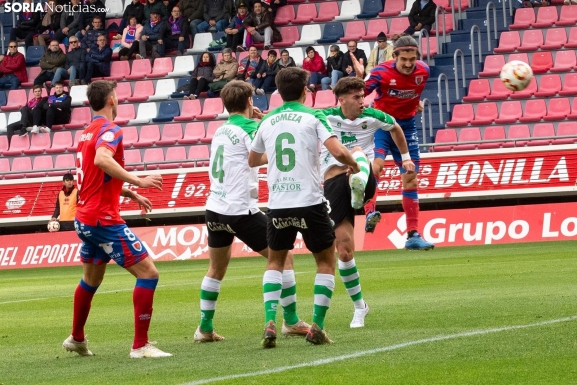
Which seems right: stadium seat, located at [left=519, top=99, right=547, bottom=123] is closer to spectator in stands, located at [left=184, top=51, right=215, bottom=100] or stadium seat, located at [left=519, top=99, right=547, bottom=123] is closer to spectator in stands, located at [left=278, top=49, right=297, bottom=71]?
spectator in stands, located at [left=278, top=49, right=297, bottom=71]

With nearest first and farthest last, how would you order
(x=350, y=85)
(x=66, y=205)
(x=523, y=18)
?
(x=350, y=85) < (x=66, y=205) < (x=523, y=18)

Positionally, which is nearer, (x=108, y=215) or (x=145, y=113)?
(x=108, y=215)

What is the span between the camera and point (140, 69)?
1227 inches

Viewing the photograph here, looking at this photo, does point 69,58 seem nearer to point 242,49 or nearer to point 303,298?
point 242,49

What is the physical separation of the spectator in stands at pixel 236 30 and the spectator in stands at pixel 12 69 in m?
6.34

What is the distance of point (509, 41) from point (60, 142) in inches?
481

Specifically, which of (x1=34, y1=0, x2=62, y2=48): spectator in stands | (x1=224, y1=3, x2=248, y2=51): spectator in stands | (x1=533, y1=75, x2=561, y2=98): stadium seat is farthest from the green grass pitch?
(x1=34, y1=0, x2=62, y2=48): spectator in stands

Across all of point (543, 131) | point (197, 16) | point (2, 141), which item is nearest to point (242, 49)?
point (197, 16)

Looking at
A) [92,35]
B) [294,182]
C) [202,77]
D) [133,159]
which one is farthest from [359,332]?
[92,35]

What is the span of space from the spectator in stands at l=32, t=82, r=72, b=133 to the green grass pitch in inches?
512

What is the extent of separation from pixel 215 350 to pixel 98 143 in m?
1.85

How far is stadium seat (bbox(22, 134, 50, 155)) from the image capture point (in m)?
29.4

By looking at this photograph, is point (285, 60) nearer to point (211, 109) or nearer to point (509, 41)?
point (211, 109)

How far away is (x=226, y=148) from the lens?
909cm
